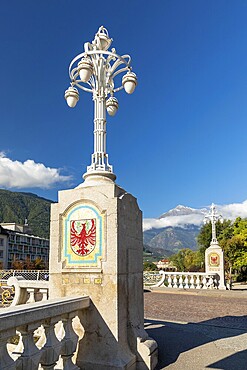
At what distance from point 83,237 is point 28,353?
→ 2301mm

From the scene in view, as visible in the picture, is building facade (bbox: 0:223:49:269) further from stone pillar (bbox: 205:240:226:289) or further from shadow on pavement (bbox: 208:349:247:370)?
shadow on pavement (bbox: 208:349:247:370)

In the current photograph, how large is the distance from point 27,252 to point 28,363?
7543 centimetres

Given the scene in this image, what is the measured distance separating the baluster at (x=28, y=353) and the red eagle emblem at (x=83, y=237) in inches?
76.5

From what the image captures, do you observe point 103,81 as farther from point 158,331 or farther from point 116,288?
point 158,331

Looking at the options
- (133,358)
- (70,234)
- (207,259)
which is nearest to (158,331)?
(133,358)

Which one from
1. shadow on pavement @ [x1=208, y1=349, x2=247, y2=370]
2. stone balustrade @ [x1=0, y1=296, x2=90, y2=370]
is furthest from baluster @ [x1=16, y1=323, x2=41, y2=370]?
shadow on pavement @ [x1=208, y1=349, x2=247, y2=370]

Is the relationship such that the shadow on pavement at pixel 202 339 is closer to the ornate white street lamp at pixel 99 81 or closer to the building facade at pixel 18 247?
the ornate white street lamp at pixel 99 81

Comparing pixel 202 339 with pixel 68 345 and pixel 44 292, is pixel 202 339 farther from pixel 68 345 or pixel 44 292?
pixel 68 345

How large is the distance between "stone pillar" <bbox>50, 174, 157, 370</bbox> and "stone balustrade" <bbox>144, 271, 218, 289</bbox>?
15.1 meters

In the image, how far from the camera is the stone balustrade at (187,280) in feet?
67.3

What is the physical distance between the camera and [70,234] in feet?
19.8

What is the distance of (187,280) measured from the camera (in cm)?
2084

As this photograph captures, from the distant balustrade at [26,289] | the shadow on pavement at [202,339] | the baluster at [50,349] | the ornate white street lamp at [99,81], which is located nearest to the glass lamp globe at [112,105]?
the ornate white street lamp at [99,81]

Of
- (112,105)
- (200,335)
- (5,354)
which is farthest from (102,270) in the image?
(112,105)
